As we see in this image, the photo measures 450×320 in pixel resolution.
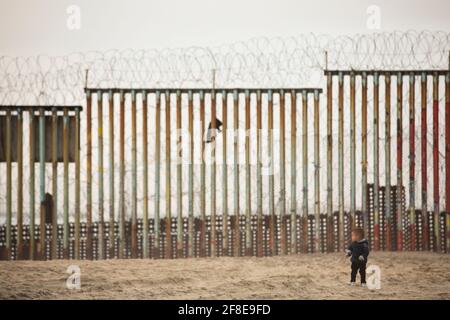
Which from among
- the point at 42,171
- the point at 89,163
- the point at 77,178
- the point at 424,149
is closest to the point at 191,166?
the point at 89,163

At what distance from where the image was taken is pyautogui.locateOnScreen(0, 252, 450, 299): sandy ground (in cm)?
746

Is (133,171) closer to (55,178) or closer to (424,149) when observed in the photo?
(55,178)

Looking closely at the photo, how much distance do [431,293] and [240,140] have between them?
10.9 feet

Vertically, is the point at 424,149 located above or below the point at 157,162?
above

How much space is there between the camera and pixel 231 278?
823 centimetres

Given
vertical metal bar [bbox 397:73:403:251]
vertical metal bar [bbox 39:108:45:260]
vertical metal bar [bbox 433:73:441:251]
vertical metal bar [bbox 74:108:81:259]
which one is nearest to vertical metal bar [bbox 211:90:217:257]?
vertical metal bar [bbox 74:108:81:259]

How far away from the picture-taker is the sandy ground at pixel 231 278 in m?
7.46

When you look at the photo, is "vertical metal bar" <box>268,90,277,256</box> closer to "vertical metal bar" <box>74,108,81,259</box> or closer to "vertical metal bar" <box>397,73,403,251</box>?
"vertical metal bar" <box>397,73,403,251</box>

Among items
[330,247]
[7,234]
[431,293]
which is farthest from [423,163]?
[7,234]

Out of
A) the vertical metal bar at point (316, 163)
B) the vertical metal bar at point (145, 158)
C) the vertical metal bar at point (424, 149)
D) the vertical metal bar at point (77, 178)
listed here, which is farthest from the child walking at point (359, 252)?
the vertical metal bar at point (77, 178)

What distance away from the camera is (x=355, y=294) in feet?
24.2

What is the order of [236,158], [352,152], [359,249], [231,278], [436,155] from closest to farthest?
[359,249], [231,278], [236,158], [352,152], [436,155]

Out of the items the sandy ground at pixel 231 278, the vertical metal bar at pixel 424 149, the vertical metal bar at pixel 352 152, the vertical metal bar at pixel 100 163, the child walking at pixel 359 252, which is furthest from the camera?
the vertical metal bar at pixel 424 149

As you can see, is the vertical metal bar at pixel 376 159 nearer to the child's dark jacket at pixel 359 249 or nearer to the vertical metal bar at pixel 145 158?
the child's dark jacket at pixel 359 249
